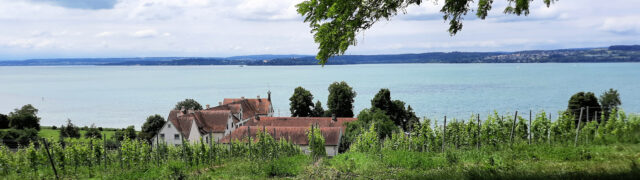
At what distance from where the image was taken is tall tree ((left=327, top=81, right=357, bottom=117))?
71.4m

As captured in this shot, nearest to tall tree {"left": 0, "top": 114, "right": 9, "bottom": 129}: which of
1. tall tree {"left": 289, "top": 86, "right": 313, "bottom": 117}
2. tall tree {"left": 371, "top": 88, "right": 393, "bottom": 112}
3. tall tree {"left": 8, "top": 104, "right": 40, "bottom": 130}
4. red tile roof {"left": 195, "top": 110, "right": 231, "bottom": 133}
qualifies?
tall tree {"left": 8, "top": 104, "right": 40, "bottom": 130}

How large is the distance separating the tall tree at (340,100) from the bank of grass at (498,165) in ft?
186

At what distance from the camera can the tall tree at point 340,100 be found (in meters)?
71.4

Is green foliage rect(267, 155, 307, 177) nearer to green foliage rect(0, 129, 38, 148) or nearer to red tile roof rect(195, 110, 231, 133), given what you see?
red tile roof rect(195, 110, 231, 133)

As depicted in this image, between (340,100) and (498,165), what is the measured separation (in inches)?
2403

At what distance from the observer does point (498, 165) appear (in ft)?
33.7

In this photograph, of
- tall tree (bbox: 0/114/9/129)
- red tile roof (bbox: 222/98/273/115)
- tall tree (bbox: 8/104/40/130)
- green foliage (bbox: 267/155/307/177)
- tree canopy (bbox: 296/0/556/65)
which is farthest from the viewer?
tall tree (bbox: 0/114/9/129)

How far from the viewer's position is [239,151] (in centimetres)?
2369

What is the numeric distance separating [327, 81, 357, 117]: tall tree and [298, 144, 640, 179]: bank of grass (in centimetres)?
5665

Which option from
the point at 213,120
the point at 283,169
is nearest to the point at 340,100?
the point at 213,120

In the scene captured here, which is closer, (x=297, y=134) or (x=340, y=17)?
(x=340, y=17)

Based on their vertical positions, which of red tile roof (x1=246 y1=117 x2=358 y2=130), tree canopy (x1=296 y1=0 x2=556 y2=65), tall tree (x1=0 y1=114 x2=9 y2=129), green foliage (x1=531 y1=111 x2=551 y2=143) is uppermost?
tree canopy (x1=296 y1=0 x2=556 y2=65)

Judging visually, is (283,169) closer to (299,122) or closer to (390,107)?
(299,122)

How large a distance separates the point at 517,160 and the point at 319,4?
6.98 metres
